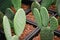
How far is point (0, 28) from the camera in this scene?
4.98 feet

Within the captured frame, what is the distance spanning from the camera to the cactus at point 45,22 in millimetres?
1192

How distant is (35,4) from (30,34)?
25cm

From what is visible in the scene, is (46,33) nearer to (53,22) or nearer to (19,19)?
(53,22)

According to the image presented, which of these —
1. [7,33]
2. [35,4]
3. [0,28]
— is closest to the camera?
[7,33]

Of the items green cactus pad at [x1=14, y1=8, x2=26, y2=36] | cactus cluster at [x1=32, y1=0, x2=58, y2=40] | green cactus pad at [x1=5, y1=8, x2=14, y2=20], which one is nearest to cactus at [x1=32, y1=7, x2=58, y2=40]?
cactus cluster at [x1=32, y1=0, x2=58, y2=40]

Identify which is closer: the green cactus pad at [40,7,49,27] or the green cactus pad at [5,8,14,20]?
the green cactus pad at [40,7,49,27]

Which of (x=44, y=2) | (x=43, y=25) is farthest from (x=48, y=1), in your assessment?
(x=43, y=25)

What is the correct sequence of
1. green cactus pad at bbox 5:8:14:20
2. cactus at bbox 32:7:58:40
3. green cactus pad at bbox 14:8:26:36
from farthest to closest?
Answer: green cactus pad at bbox 5:8:14:20 < cactus at bbox 32:7:58:40 < green cactus pad at bbox 14:8:26:36

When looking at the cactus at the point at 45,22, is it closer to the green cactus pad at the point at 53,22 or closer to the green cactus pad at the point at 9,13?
the green cactus pad at the point at 53,22

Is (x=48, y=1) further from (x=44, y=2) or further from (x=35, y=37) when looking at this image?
(x=35, y=37)

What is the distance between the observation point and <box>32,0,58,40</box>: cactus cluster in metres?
1.19

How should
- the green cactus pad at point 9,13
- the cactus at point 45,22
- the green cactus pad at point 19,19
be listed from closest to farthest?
the green cactus pad at point 19,19
the cactus at point 45,22
the green cactus pad at point 9,13

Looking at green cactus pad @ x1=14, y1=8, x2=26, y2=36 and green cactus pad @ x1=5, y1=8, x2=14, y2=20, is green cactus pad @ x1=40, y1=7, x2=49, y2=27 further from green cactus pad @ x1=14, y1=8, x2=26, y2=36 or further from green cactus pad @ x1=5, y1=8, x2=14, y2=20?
green cactus pad @ x1=5, y1=8, x2=14, y2=20

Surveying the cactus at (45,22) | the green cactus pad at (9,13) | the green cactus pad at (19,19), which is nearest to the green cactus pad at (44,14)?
the cactus at (45,22)
